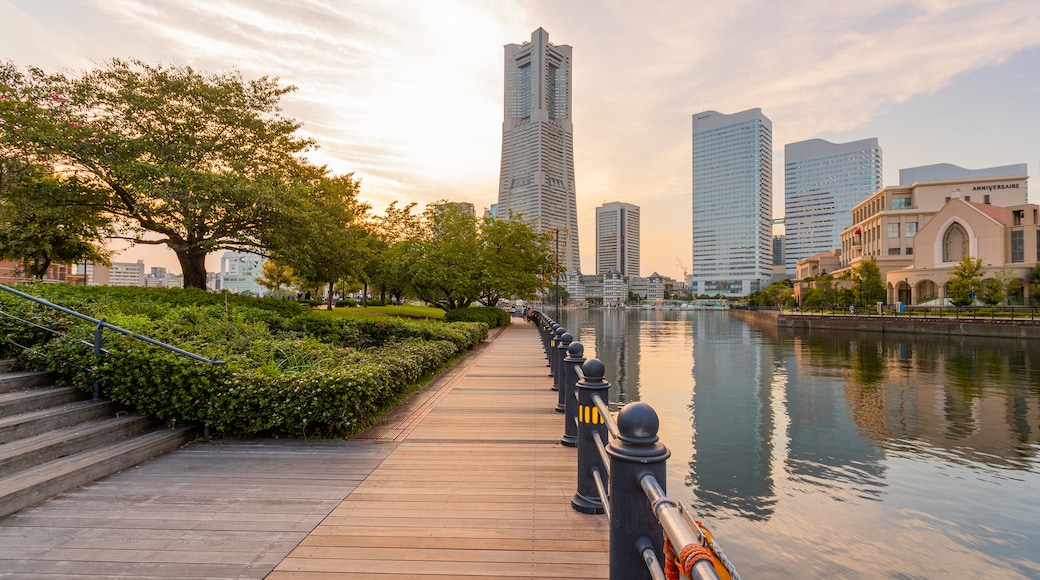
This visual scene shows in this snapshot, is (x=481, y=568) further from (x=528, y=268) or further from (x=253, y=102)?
(x=528, y=268)

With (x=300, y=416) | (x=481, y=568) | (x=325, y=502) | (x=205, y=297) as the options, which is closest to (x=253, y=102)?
(x=205, y=297)

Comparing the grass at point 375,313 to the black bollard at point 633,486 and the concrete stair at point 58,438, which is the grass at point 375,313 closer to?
the concrete stair at point 58,438

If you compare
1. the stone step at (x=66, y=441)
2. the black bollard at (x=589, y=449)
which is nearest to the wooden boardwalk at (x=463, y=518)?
the black bollard at (x=589, y=449)

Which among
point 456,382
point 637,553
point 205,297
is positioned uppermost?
point 205,297

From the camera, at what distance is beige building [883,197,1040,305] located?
59250 mm

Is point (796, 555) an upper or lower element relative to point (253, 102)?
lower

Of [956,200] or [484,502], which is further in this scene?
[956,200]

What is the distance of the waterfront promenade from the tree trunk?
15636 millimetres

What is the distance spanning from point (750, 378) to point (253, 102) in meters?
23.7

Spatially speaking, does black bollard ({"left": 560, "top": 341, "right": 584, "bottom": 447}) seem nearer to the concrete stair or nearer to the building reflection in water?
the building reflection in water

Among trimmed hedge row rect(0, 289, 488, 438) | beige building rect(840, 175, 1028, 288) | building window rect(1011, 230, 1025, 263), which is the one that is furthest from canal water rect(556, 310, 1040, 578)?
beige building rect(840, 175, 1028, 288)

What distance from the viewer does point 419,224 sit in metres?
43.6

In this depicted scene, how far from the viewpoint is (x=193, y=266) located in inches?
778

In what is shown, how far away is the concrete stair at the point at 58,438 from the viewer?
4.65m
